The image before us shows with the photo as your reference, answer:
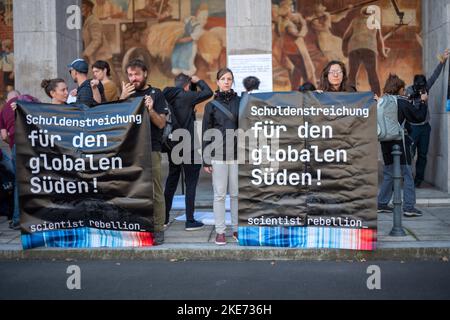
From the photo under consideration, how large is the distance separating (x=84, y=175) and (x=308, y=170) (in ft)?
8.56

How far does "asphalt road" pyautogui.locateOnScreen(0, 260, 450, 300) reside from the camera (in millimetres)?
5594

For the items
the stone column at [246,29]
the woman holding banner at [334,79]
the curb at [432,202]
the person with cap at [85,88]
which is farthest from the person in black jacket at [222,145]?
the curb at [432,202]

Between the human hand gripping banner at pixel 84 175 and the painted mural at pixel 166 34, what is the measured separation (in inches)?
321

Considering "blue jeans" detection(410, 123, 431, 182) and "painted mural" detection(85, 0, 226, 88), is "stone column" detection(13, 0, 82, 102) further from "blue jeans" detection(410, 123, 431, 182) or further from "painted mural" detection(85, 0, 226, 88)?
"blue jeans" detection(410, 123, 431, 182)

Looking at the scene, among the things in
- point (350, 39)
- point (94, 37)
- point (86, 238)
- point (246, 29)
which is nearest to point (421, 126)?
point (246, 29)

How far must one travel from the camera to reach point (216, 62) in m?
15.2

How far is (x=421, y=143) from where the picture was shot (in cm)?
1094

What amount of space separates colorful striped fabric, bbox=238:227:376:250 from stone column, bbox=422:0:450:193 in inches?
165

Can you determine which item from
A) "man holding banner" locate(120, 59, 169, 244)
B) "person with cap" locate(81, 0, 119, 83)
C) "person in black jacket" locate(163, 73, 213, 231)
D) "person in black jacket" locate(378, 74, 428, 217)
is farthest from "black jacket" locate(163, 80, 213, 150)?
"person with cap" locate(81, 0, 119, 83)

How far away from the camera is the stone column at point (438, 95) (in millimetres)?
10414

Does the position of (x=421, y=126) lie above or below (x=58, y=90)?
below

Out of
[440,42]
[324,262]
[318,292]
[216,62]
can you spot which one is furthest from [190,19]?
[318,292]

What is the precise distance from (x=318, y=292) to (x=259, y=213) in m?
1.62

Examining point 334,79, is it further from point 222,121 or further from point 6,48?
point 6,48
